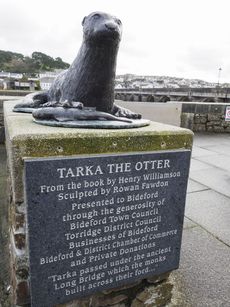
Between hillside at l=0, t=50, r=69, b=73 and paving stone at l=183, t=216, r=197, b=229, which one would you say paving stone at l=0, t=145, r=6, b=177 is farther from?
hillside at l=0, t=50, r=69, b=73

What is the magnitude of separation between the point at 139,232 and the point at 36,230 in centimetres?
71

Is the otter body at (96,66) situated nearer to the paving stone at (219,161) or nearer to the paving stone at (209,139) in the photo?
the paving stone at (219,161)

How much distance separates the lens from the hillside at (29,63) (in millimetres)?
76938

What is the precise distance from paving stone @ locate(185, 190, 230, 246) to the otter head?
89.8 inches

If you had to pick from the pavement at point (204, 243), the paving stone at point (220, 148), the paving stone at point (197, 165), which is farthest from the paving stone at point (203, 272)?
the paving stone at point (220, 148)

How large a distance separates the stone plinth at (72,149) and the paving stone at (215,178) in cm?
254

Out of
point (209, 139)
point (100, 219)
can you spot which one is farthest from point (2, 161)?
point (209, 139)

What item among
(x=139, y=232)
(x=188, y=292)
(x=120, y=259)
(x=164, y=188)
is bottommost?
(x=188, y=292)

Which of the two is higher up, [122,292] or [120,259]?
[120,259]

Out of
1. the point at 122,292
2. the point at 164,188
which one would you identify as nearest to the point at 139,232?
the point at 164,188

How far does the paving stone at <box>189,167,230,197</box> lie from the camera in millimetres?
4426

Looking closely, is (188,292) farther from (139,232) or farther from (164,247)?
(139,232)

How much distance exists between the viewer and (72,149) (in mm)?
1697

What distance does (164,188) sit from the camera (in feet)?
6.61
